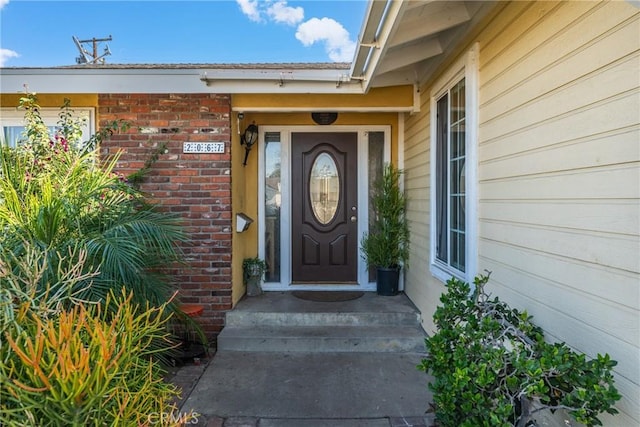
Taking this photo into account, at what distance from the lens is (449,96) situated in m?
3.00

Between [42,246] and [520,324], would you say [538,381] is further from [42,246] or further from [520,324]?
[42,246]

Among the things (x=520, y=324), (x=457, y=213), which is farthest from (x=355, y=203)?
(x=520, y=324)

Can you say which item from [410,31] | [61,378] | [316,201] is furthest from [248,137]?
[61,378]

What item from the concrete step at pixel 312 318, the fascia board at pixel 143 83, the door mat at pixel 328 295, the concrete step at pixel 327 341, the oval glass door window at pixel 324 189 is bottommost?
the concrete step at pixel 327 341

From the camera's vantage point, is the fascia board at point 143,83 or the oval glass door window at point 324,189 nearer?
the fascia board at point 143,83

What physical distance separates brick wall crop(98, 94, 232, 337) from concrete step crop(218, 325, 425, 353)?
409 mm

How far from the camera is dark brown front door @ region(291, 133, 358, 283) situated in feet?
15.0

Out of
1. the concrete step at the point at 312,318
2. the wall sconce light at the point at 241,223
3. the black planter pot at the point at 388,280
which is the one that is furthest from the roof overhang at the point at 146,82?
the concrete step at the point at 312,318

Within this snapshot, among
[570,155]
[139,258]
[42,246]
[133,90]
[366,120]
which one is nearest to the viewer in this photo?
[570,155]

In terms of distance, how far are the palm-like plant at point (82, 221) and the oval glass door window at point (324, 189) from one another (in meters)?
2.06

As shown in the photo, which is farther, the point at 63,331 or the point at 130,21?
the point at 130,21

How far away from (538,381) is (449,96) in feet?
7.68

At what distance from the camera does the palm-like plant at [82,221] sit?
214cm

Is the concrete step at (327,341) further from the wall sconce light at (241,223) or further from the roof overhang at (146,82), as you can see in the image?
the roof overhang at (146,82)
